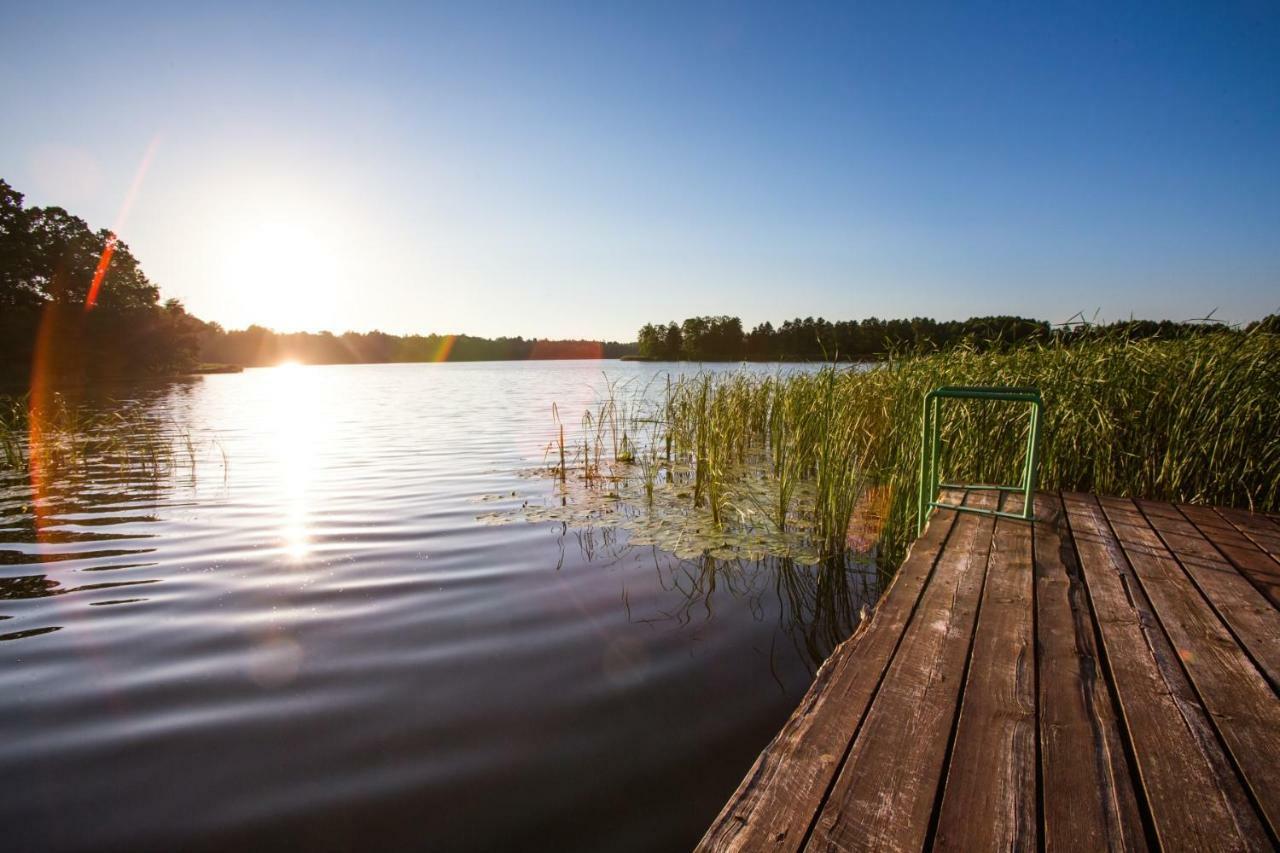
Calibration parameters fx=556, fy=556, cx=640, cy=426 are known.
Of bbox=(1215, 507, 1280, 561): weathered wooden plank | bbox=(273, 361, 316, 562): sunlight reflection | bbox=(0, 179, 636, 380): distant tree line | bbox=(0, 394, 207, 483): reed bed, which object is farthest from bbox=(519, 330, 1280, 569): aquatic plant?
bbox=(0, 179, 636, 380): distant tree line

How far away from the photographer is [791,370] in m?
10.4

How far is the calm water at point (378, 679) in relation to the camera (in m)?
2.20

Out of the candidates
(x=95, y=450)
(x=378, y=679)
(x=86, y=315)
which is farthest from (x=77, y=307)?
(x=378, y=679)

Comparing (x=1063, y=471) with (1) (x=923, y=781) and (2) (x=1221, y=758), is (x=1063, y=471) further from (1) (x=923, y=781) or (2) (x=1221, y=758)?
(1) (x=923, y=781)

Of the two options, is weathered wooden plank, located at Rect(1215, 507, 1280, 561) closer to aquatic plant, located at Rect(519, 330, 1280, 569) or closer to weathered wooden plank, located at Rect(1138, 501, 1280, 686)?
weathered wooden plank, located at Rect(1138, 501, 1280, 686)

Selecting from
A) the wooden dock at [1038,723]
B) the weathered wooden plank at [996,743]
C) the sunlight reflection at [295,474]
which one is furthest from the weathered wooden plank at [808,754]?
the sunlight reflection at [295,474]

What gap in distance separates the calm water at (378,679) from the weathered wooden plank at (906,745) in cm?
95

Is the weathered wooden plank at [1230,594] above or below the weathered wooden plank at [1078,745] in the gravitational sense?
below

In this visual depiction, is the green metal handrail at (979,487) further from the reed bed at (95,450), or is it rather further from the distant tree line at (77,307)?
the distant tree line at (77,307)

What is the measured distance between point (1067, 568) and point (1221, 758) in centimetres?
184

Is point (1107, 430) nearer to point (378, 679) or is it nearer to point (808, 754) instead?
point (808, 754)

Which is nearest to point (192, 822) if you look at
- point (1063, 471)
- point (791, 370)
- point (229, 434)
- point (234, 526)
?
point (234, 526)

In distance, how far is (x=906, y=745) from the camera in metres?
1.55

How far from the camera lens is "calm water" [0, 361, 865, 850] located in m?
2.20
